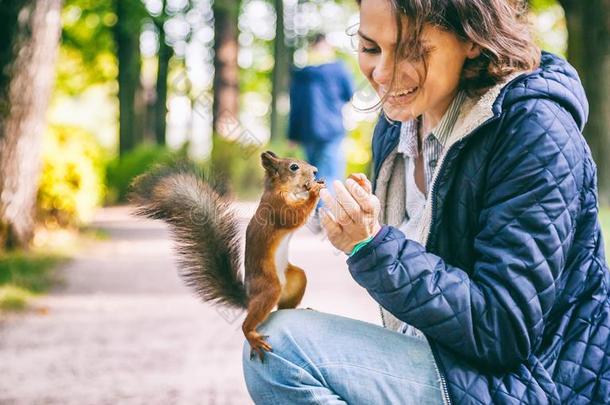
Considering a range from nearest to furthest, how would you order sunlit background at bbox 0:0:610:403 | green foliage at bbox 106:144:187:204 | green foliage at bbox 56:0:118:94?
sunlit background at bbox 0:0:610:403
green foliage at bbox 106:144:187:204
green foliage at bbox 56:0:118:94

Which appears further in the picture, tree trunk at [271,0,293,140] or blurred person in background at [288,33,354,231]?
tree trunk at [271,0,293,140]

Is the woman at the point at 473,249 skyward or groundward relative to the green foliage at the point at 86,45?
Answer: groundward

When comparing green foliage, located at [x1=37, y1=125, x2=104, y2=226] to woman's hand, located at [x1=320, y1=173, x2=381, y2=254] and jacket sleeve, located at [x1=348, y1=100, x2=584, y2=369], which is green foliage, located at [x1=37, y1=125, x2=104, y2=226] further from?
jacket sleeve, located at [x1=348, y1=100, x2=584, y2=369]

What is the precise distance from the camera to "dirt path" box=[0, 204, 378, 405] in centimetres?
272

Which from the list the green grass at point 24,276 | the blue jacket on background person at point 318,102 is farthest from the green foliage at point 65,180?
the blue jacket on background person at point 318,102

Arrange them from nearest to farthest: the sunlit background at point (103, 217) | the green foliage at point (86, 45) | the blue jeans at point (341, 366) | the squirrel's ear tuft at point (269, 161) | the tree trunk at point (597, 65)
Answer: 1. the blue jeans at point (341, 366)
2. the squirrel's ear tuft at point (269, 161)
3. the sunlit background at point (103, 217)
4. the tree trunk at point (597, 65)
5. the green foliage at point (86, 45)

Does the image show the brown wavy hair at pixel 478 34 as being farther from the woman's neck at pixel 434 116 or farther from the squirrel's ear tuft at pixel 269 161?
the squirrel's ear tuft at pixel 269 161

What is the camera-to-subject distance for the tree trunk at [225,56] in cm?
941

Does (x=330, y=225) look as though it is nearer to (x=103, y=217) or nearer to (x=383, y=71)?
(x=383, y=71)

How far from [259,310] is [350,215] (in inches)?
11.1

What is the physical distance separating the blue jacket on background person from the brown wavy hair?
167 inches

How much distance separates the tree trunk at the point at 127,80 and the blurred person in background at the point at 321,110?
21.3 feet

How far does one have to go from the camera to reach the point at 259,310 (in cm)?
127

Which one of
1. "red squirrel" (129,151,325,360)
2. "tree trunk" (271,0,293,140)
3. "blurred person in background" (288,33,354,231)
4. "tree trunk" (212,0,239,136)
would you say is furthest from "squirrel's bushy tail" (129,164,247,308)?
"tree trunk" (271,0,293,140)
